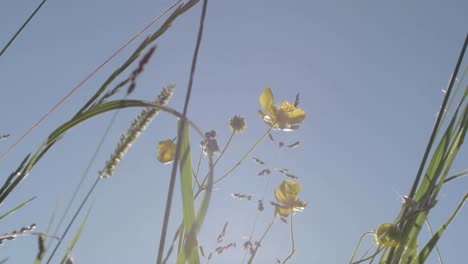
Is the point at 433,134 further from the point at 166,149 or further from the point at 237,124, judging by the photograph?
the point at 237,124

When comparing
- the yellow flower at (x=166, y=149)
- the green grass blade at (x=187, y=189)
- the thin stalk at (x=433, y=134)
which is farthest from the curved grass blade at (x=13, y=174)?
the thin stalk at (x=433, y=134)

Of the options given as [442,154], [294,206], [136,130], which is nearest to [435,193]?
→ [442,154]

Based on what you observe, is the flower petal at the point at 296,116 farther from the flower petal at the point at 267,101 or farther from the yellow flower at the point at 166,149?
the yellow flower at the point at 166,149

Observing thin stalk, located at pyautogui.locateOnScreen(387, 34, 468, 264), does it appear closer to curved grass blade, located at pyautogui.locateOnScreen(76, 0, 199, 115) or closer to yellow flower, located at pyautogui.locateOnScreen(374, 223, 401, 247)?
yellow flower, located at pyautogui.locateOnScreen(374, 223, 401, 247)

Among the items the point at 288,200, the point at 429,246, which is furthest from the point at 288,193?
the point at 429,246

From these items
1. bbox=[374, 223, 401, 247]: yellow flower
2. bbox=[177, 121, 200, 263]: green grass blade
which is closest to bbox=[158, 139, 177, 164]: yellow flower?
bbox=[177, 121, 200, 263]: green grass blade
